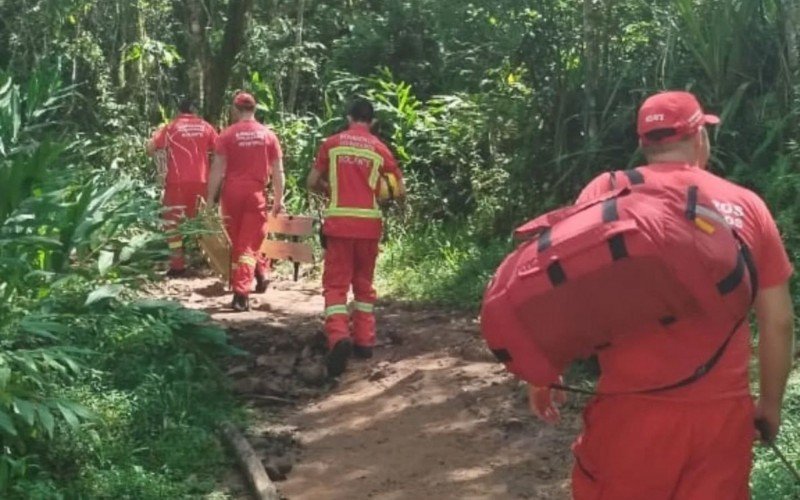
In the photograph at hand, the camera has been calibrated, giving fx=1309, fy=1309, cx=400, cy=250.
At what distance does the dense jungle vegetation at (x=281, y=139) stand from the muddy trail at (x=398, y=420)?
46cm

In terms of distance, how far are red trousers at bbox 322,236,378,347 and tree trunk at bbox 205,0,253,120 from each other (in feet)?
21.4

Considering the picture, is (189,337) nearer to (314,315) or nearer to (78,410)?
(78,410)

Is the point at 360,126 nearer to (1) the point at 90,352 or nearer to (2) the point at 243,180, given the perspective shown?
(2) the point at 243,180

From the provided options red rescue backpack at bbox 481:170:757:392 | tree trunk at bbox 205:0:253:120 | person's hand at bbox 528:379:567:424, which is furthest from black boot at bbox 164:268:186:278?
red rescue backpack at bbox 481:170:757:392

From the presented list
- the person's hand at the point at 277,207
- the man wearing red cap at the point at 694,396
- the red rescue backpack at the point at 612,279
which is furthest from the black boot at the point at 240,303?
the red rescue backpack at the point at 612,279

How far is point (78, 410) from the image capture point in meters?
6.27

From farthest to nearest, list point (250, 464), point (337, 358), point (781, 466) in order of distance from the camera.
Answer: point (337, 358) < point (250, 464) < point (781, 466)

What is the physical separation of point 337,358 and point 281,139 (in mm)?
8024

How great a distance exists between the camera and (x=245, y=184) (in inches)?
463

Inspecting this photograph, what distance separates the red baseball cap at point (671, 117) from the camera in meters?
3.96

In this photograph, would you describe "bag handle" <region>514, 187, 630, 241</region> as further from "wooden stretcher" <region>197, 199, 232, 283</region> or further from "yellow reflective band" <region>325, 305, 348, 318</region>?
"wooden stretcher" <region>197, 199, 232, 283</region>

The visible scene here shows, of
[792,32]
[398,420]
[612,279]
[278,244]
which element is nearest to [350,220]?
[398,420]

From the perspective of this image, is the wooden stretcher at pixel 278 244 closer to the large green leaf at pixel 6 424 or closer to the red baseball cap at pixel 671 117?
the large green leaf at pixel 6 424

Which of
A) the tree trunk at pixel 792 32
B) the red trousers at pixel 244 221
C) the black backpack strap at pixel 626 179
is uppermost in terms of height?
the tree trunk at pixel 792 32
